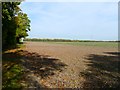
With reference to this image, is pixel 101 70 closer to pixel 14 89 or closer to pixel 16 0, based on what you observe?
pixel 14 89

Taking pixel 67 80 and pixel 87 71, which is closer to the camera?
pixel 67 80

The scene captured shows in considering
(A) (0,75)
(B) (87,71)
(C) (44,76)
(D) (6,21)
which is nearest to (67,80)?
(C) (44,76)

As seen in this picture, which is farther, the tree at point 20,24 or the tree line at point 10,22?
the tree at point 20,24

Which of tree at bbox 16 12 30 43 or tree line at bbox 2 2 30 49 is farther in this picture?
tree at bbox 16 12 30 43

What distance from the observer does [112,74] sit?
1363cm

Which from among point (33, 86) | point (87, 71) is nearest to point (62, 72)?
point (87, 71)

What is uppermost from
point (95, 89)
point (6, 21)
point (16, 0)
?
point (16, 0)

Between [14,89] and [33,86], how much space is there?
0.91 m

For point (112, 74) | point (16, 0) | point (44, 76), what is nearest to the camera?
point (44, 76)

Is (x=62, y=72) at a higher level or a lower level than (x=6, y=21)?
lower

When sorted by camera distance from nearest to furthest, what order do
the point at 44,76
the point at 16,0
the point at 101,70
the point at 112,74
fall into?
the point at 44,76
the point at 112,74
the point at 101,70
the point at 16,0

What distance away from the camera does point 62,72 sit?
13.7 meters

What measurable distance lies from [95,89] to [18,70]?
5.20m

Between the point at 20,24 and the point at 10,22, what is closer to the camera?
the point at 10,22
